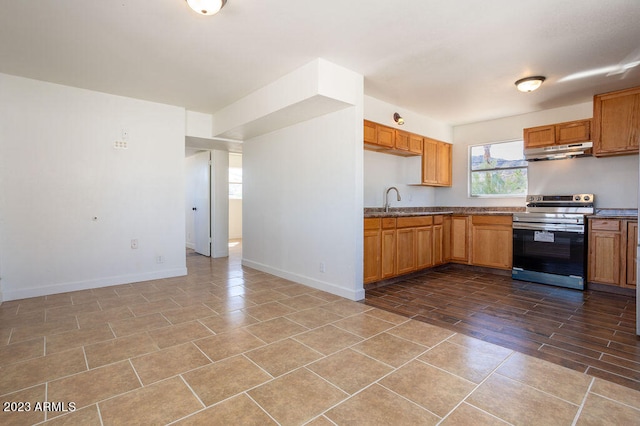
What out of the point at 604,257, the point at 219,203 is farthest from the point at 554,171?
the point at 219,203

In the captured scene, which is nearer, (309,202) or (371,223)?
(371,223)

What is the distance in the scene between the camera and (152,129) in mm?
4480

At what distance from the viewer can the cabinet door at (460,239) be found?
5.16 m

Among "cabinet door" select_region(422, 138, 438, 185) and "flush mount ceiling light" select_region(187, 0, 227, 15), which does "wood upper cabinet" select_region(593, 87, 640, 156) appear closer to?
"cabinet door" select_region(422, 138, 438, 185)

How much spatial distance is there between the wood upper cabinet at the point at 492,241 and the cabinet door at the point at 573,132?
126cm

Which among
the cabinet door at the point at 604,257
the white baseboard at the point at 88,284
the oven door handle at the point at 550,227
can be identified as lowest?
the white baseboard at the point at 88,284

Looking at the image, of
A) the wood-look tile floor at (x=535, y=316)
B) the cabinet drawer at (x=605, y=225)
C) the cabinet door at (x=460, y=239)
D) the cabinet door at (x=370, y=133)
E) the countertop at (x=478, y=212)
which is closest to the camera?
the wood-look tile floor at (x=535, y=316)

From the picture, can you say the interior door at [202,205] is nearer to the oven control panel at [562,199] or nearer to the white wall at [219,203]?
the white wall at [219,203]

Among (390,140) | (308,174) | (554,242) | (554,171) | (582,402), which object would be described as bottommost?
(582,402)

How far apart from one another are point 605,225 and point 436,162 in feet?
7.99

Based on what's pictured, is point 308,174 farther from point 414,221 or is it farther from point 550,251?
point 550,251

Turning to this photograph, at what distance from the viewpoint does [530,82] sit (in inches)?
141

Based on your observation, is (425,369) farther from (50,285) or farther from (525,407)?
(50,285)

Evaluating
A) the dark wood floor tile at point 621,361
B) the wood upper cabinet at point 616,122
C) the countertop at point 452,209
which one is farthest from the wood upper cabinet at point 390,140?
the dark wood floor tile at point 621,361
